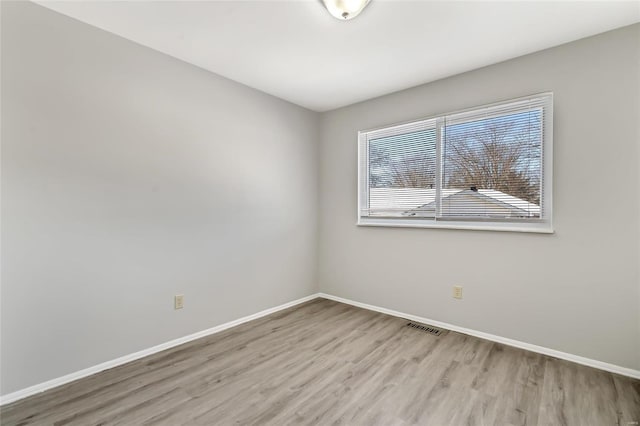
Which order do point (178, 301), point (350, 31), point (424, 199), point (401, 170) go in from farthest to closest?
point (401, 170) → point (424, 199) → point (178, 301) → point (350, 31)

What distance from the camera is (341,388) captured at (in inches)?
76.2

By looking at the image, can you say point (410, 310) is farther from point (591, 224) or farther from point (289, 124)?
point (289, 124)

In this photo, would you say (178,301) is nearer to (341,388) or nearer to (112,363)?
(112,363)

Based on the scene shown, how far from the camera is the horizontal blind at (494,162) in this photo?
245cm

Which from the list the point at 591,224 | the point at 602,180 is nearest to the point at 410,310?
the point at 591,224

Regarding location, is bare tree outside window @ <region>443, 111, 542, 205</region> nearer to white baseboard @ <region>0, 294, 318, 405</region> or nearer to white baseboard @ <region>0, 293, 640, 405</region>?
white baseboard @ <region>0, 293, 640, 405</region>

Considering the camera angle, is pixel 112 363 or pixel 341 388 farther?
pixel 112 363

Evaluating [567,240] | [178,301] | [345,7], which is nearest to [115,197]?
[178,301]

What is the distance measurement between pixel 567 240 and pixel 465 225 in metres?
0.76

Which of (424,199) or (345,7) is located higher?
(345,7)

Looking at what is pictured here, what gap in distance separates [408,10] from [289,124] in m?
1.96

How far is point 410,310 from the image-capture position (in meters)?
3.16

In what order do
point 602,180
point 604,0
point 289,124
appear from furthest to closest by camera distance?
point 289,124 → point 602,180 → point 604,0

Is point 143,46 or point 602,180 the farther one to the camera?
point 143,46
